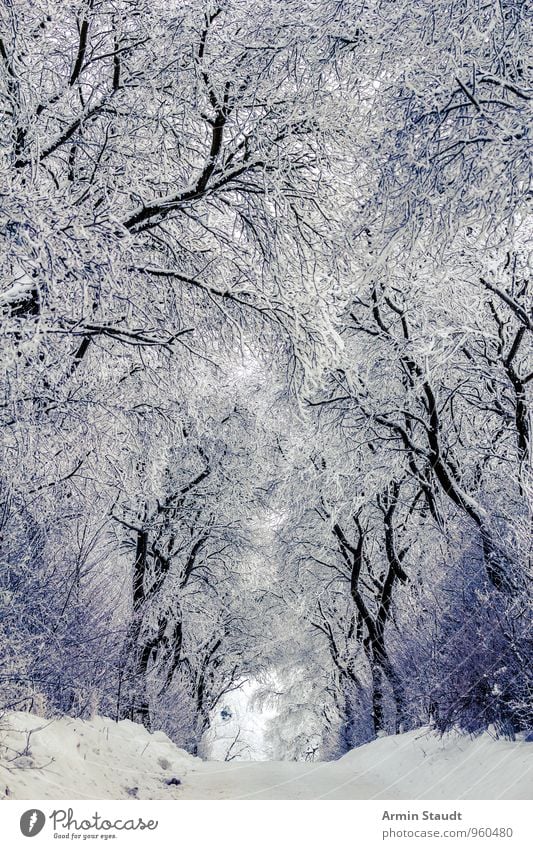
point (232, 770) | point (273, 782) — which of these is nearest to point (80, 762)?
point (273, 782)

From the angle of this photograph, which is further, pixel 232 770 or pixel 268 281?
pixel 232 770

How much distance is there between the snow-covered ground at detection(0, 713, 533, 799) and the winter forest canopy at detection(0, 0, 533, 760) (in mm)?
326

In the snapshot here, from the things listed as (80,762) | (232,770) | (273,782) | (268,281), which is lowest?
(273,782)

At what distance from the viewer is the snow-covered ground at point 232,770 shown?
4176mm

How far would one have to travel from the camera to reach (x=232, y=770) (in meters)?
6.74

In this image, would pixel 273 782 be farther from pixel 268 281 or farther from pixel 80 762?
pixel 268 281

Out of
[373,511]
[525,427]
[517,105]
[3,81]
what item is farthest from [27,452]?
[373,511]

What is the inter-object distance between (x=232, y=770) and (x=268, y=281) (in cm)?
458

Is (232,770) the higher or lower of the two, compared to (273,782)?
higher

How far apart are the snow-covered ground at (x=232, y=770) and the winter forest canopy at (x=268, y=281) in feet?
1.07

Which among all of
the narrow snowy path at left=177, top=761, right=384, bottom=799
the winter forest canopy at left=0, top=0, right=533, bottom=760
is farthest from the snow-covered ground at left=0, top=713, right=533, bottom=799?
the winter forest canopy at left=0, top=0, right=533, bottom=760

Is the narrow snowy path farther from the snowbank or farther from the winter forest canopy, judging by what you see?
the winter forest canopy

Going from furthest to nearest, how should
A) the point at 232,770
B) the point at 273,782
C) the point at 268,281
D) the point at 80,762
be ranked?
the point at 232,770, the point at 273,782, the point at 268,281, the point at 80,762

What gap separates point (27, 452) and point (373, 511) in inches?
293
